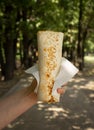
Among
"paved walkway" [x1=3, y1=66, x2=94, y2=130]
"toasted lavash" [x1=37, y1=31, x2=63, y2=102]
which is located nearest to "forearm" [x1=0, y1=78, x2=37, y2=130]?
"toasted lavash" [x1=37, y1=31, x2=63, y2=102]

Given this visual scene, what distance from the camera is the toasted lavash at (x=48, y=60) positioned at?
2.48 m

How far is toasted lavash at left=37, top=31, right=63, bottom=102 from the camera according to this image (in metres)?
2.48

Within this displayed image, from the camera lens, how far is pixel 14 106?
256 centimetres

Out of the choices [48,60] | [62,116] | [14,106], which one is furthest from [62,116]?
[48,60]

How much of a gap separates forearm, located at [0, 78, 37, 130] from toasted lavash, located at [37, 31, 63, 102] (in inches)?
3.5

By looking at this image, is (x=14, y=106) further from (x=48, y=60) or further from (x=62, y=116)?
(x=62, y=116)

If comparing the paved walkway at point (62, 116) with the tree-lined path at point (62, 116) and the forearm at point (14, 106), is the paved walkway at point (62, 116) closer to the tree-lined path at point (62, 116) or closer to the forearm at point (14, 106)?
the tree-lined path at point (62, 116)

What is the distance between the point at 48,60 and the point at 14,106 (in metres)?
0.39

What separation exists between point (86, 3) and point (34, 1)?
12.2 meters

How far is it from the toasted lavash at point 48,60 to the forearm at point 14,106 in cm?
9

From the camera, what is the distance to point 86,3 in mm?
31016

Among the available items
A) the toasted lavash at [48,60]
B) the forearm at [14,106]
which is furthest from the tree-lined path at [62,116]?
the toasted lavash at [48,60]

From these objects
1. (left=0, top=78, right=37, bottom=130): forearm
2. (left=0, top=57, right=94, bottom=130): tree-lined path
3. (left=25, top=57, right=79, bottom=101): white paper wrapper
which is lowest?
(left=0, top=57, right=94, bottom=130): tree-lined path

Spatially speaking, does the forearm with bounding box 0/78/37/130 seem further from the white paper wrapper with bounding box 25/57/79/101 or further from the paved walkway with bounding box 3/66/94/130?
the paved walkway with bounding box 3/66/94/130
